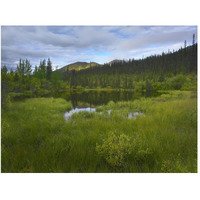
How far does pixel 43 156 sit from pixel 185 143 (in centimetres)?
395

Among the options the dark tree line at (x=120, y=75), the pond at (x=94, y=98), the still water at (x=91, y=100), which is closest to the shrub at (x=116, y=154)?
the still water at (x=91, y=100)

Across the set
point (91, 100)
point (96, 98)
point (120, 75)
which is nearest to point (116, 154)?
point (91, 100)

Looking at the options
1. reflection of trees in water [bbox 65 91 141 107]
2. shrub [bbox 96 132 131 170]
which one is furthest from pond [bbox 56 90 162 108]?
shrub [bbox 96 132 131 170]

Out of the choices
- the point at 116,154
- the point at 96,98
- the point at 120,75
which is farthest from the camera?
the point at 120,75

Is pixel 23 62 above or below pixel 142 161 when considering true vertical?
above

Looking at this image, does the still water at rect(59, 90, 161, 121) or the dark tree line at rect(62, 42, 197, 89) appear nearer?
the still water at rect(59, 90, 161, 121)

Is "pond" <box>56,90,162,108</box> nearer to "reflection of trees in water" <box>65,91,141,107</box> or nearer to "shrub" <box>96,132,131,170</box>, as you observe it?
"reflection of trees in water" <box>65,91,141,107</box>

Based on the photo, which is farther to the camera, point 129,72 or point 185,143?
point 129,72

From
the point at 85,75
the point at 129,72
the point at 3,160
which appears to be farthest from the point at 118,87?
the point at 3,160

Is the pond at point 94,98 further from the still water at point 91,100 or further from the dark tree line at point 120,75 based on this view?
the dark tree line at point 120,75

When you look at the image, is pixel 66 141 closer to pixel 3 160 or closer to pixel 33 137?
pixel 33 137

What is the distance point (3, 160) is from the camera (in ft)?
8.48

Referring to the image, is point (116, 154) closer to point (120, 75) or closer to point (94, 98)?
point (94, 98)
